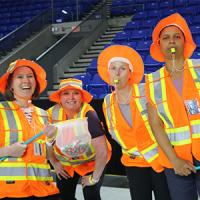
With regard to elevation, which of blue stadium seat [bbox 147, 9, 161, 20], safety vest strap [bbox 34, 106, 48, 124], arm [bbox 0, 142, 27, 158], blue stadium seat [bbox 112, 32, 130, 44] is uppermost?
blue stadium seat [bbox 147, 9, 161, 20]

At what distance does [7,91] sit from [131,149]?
0.99 m

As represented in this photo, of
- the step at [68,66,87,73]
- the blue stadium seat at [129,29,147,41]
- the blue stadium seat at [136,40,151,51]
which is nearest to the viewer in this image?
the blue stadium seat at [136,40,151,51]

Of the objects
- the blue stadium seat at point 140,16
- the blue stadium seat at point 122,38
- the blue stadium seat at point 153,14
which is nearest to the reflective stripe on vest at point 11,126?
the blue stadium seat at point 122,38

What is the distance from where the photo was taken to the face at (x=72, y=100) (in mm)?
3018

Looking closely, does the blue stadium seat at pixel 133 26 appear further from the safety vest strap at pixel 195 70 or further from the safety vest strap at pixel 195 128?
the safety vest strap at pixel 195 128

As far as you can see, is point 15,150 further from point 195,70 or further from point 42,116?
point 195,70

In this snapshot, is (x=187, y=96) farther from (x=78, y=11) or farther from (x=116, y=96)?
(x=78, y=11)

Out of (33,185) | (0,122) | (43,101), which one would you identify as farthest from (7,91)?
(43,101)

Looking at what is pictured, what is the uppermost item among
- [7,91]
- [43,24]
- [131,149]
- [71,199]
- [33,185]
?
[43,24]

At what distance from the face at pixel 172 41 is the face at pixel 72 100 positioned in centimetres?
98

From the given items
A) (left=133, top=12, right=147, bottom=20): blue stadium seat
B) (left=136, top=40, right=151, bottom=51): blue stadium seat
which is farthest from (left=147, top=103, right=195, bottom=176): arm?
(left=133, top=12, right=147, bottom=20): blue stadium seat

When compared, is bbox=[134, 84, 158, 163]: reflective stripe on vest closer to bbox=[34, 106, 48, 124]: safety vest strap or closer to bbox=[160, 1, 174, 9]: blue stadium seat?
bbox=[34, 106, 48, 124]: safety vest strap

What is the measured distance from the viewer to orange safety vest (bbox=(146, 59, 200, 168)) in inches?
83.8

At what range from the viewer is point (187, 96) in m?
2.16
